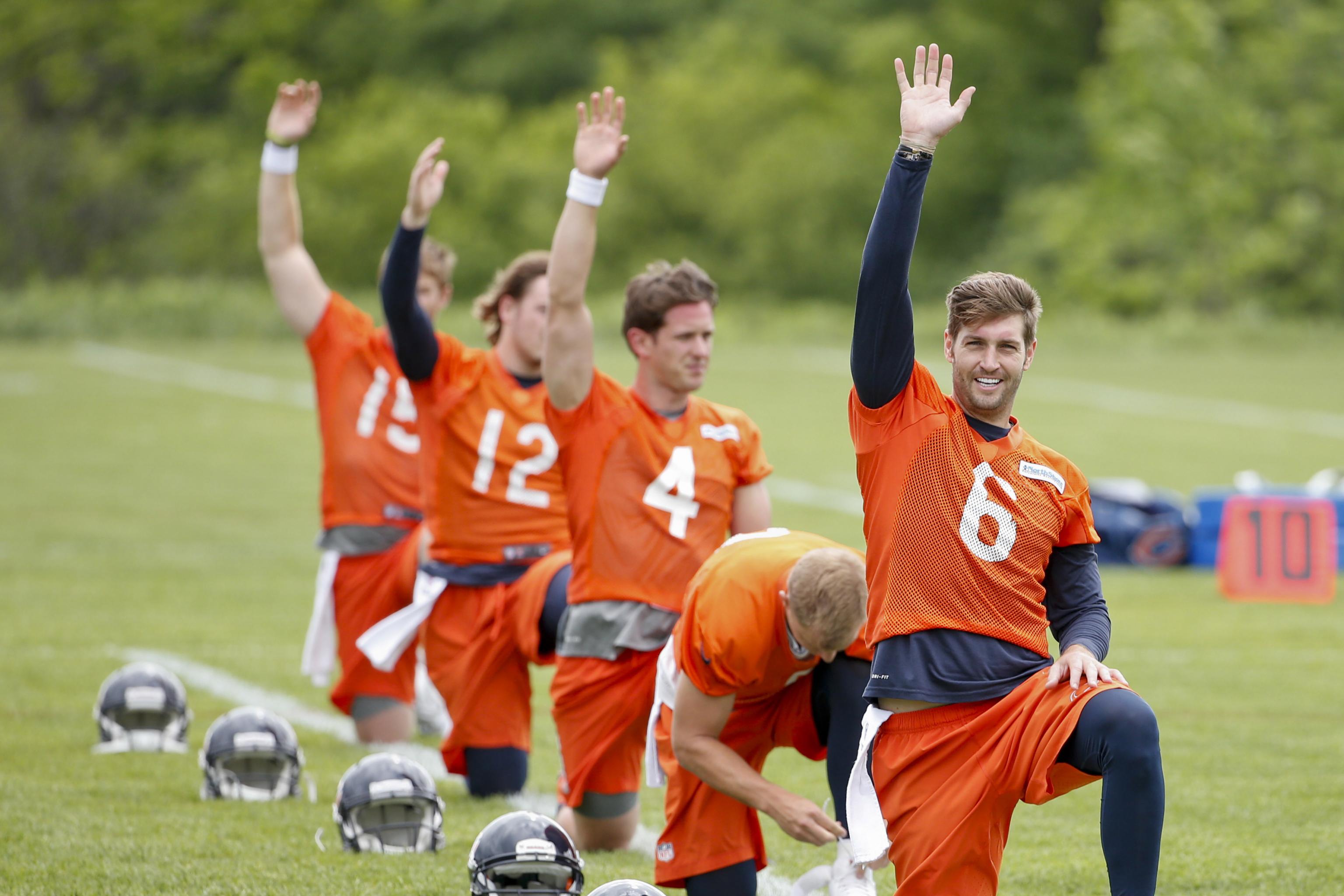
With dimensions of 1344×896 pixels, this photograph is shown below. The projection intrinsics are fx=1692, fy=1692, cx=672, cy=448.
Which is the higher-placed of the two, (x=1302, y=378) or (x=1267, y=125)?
(x=1267, y=125)

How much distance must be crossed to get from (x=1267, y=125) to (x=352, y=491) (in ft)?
112

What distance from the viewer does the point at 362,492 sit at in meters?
7.40

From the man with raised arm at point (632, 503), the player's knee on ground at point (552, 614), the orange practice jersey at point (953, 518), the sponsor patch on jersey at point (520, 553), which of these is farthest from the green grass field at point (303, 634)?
the orange practice jersey at point (953, 518)

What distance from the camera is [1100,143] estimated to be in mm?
40281

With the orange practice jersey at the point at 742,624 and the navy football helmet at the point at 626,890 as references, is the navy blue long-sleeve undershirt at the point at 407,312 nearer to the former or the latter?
the orange practice jersey at the point at 742,624

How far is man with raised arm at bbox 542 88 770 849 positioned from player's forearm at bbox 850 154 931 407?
1554 mm

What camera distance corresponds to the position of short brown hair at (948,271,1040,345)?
12.6 ft

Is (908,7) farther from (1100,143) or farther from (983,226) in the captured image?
(1100,143)

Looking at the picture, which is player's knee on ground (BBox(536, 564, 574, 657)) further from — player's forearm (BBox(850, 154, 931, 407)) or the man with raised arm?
player's forearm (BBox(850, 154, 931, 407))

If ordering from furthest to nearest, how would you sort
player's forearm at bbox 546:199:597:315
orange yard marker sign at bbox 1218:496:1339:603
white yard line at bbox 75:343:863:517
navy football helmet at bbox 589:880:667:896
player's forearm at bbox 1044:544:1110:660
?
white yard line at bbox 75:343:863:517
orange yard marker sign at bbox 1218:496:1339:603
player's forearm at bbox 546:199:597:315
navy football helmet at bbox 589:880:667:896
player's forearm at bbox 1044:544:1110:660

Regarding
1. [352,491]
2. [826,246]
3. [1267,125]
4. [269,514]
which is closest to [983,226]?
[826,246]

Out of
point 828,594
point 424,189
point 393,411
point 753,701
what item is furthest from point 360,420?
point 828,594

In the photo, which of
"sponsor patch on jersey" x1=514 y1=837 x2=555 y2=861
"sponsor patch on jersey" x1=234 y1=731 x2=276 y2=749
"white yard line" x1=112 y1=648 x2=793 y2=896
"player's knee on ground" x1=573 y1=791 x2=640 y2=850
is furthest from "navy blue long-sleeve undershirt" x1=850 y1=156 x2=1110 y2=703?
"sponsor patch on jersey" x1=234 y1=731 x2=276 y2=749

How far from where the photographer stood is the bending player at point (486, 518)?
6285 mm
